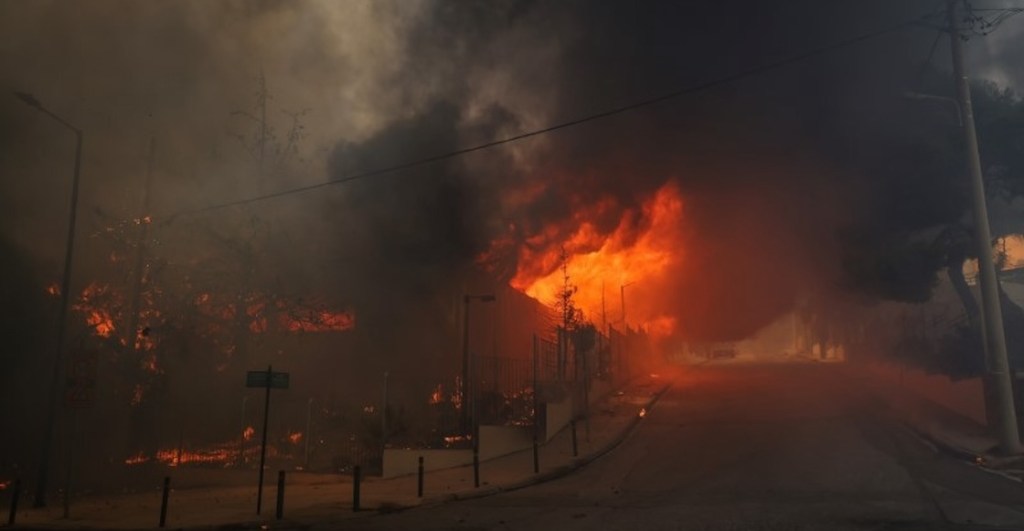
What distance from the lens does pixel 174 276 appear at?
21828 mm

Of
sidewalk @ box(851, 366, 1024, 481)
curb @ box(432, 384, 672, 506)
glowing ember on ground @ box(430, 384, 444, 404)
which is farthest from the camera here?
glowing ember on ground @ box(430, 384, 444, 404)

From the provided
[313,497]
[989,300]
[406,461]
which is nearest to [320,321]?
[406,461]

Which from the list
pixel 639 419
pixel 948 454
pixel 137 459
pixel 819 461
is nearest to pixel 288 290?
pixel 137 459

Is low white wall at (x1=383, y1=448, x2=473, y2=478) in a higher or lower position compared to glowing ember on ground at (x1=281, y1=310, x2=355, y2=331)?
lower

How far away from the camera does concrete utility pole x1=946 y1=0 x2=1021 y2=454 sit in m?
13.1

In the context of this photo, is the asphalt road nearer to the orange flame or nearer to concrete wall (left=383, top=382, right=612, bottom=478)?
concrete wall (left=383, top=382, right=612, bottom=478)

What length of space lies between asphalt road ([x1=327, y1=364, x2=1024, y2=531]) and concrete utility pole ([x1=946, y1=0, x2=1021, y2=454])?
1151 millimetres

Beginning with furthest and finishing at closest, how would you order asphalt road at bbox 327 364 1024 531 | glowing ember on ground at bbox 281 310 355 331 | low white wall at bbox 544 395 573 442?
glowing ember on ground at bbox 281 310 355 331 → low white wall at bbox 544 395 573 442 → asphalt road at bbox 327 364 1024 531

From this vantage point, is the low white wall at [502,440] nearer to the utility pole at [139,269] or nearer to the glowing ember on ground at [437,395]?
the glowing ember on ground at [437,395]

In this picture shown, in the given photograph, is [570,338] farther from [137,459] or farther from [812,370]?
[812,370]

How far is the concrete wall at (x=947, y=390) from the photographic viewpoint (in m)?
20.0

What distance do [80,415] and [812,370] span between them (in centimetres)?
3266

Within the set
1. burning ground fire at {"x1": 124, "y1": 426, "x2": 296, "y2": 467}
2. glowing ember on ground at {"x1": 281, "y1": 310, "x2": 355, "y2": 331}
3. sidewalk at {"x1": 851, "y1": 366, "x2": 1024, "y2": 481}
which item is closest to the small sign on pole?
burning ground fire at {"x1": 124, "y1": 426, "x2": 296, "y2": 467}

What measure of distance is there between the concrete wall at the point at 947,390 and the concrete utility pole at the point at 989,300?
4.36 meters
